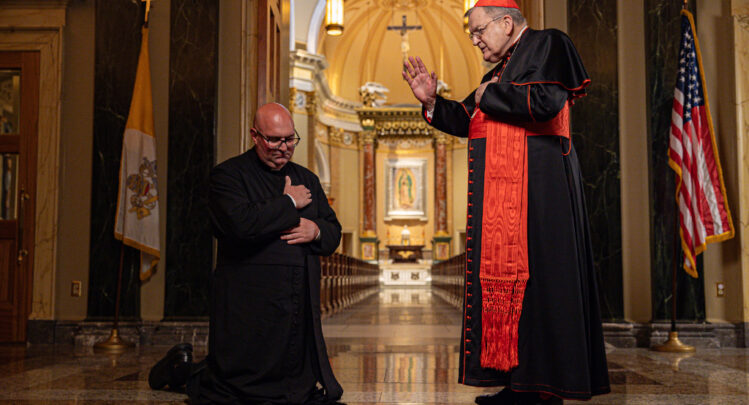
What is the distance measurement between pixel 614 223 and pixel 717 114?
4.53 ft

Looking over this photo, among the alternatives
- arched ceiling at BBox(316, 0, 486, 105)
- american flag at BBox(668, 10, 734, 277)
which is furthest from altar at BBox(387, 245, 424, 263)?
american flag at BBox(668, 10, 734, 277)

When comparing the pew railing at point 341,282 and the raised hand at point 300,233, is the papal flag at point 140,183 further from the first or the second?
the raised hand at point 300,233

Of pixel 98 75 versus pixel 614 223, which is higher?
pixel 98 75

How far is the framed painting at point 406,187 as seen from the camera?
24531 mm

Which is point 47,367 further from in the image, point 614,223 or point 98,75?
point 614,223

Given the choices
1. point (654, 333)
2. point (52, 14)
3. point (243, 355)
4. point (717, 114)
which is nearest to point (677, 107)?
point (717, 114)

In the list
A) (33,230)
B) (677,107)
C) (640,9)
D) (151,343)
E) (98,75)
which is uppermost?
(640,9)

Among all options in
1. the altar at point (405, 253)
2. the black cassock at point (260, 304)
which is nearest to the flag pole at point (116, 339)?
the black cassock at point (260, 304)

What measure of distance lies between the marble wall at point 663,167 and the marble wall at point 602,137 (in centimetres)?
29

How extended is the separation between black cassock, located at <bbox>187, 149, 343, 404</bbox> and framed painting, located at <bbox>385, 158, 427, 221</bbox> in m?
21.1

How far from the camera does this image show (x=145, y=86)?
6469 millimetres

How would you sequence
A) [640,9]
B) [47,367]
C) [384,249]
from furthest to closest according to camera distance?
1. [384,249]
2. [640,9]
3. [47,367]

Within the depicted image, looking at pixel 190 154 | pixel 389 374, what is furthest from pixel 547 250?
pixel 190 154

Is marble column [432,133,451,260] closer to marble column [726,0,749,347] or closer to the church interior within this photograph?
the church interior
